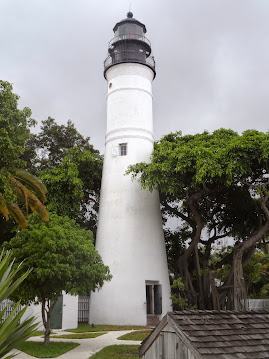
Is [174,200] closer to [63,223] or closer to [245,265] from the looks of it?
[245,265]

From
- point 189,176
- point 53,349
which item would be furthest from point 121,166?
point 53,349

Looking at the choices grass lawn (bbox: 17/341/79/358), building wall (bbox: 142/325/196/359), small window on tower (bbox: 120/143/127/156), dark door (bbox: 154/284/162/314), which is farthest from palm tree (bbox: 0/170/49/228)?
dark door (bbox: 154/284/162/314)

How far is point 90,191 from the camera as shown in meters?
28.6

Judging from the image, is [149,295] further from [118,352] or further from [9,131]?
[9,131]

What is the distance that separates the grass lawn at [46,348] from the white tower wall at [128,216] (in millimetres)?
7219

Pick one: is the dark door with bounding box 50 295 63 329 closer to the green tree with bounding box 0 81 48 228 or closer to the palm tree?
the palm tree

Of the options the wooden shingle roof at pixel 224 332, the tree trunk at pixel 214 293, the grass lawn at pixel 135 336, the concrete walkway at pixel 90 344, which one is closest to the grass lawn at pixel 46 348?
the concrete walkway at pixel 90 344

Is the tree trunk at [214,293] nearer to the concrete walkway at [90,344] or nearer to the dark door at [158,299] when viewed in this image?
the dark door at [158,299]

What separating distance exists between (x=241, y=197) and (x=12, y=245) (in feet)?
49.2

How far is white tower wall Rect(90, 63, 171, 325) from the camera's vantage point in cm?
2222

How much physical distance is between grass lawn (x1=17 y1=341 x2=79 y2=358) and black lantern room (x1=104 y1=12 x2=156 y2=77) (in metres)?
18.1

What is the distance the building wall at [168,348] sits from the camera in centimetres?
652

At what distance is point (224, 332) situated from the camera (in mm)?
6855

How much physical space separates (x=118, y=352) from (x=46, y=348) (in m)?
2.73
